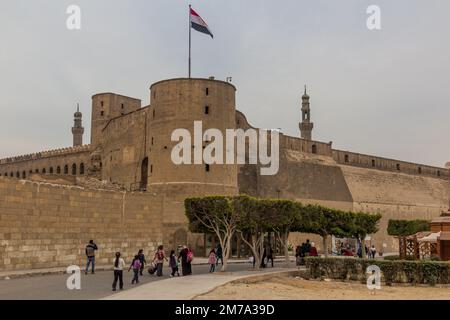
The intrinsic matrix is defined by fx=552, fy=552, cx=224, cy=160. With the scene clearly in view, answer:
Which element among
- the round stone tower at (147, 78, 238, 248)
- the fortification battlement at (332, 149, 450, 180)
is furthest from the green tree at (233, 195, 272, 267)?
the fortification battlement at (332, 149, 450, 180)

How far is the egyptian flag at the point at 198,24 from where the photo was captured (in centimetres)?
3478

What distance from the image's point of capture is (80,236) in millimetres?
22906

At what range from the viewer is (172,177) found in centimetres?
3447

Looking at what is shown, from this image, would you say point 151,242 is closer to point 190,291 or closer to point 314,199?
point 190,291

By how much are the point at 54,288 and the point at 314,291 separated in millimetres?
7932

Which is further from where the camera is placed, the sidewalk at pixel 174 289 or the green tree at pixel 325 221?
the green tree at pixel 325 221

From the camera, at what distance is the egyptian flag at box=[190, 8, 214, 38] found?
34781 millimetres

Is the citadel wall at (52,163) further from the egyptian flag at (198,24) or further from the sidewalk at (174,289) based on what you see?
the sidewalk at (174,289)

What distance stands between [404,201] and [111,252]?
4394cm

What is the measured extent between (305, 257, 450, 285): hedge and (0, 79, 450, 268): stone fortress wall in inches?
350

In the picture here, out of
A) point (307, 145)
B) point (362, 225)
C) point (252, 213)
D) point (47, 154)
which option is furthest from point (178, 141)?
point (47, 154)

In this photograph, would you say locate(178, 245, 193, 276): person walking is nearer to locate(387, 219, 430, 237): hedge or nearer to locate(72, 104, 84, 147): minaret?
locate(387, 219, 430, 237): hedge

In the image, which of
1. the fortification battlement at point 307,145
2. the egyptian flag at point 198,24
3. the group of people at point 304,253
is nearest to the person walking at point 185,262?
the group of people at point 304,253

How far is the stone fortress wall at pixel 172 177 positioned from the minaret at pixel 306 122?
9229mm
